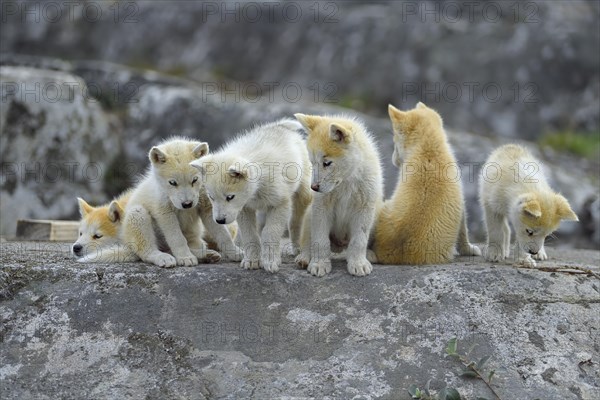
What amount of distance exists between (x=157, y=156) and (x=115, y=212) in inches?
39.9

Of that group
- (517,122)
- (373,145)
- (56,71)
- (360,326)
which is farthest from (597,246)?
(56,71)

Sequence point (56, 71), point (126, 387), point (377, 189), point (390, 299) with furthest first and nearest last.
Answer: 1. point (56, 71)
2. point (377, 189)
3. point (390, 299)
4. point (126, 387)

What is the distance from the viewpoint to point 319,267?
23.7 ft

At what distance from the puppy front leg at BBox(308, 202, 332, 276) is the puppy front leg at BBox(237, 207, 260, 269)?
546mm

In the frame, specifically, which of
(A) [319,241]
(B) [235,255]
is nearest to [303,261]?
(A) [319,241]

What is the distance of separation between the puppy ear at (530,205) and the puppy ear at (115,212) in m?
4.28

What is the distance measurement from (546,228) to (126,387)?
14.7 feet

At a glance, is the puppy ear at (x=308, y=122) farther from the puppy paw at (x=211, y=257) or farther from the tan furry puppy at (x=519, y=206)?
the tan furry puppy at (x=519, y=206)

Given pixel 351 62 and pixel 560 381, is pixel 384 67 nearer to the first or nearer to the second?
pixel 351 62

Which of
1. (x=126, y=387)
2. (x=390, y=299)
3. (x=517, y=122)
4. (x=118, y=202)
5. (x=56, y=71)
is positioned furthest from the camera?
(x=517, y=122)

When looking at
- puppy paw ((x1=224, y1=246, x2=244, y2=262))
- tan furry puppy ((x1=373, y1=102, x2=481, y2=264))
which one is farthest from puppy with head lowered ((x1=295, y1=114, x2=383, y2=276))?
puppy paw ((x1=224, y1=246, x2=244, y2=262))

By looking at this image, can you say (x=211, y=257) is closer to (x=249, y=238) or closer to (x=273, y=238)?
(x=249, y=238)

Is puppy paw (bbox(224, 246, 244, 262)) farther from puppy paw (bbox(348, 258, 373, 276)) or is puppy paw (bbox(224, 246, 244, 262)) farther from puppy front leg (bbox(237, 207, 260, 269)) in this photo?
puppy paw (bbox(348, 258, 373, 276))

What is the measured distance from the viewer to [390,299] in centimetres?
685
